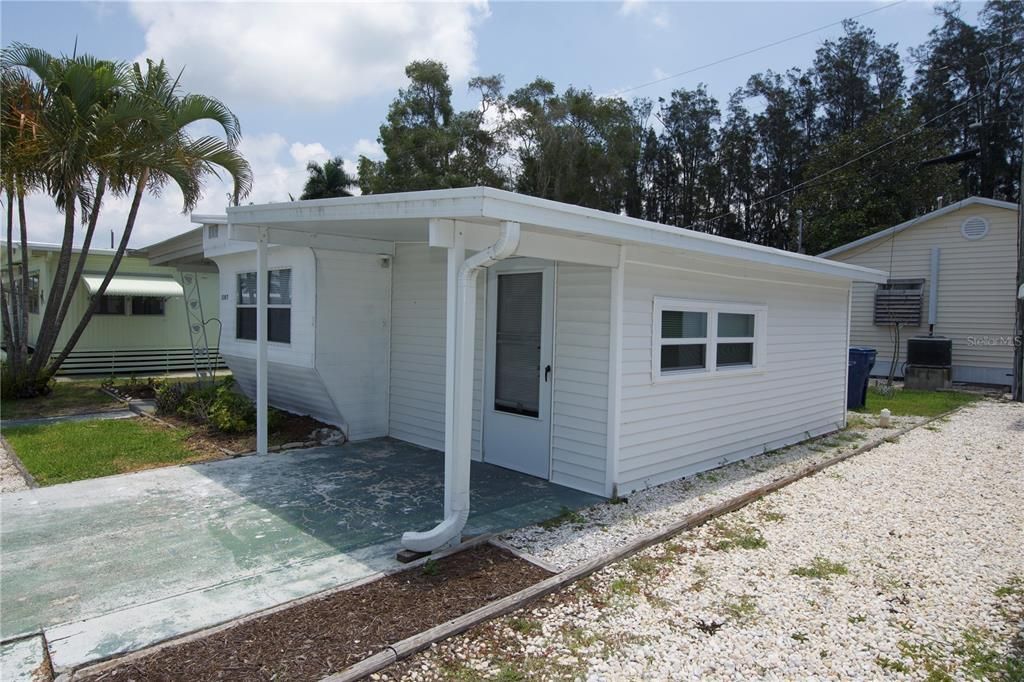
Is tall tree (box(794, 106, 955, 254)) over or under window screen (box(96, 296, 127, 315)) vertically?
over

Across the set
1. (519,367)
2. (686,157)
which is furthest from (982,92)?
(519,367)

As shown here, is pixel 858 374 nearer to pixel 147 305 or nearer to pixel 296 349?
pixel 296 349

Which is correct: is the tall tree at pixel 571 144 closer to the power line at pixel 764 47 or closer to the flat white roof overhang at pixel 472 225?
the power line at pixel 764 47

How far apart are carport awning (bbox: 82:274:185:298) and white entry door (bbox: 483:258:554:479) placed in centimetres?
930

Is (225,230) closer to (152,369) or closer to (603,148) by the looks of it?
(152,369)

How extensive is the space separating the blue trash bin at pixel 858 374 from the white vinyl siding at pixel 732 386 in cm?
179

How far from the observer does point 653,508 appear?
5.14m

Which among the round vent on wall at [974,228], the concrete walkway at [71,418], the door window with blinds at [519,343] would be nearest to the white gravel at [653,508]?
the door window with blinds at [519,343]

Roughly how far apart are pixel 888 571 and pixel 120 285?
47.1 feet

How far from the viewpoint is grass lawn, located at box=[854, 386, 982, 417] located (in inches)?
416

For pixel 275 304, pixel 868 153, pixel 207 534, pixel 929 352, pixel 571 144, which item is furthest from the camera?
pixel 571 144

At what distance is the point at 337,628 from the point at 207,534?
6.00ft

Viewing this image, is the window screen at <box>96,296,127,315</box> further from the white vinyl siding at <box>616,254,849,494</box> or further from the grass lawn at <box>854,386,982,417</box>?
the grass lawn at <box>854,386,982,417</box>

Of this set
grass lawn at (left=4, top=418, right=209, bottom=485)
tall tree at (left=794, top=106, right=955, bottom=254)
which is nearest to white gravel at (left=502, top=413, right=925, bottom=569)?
grass lawn at (left=4, top=418, right=209, bottom=485)
